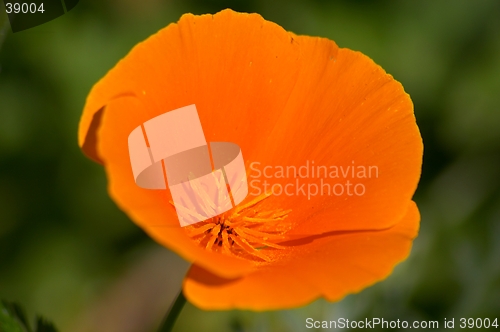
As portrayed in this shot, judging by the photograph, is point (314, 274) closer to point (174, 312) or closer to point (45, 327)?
point (174, 312)

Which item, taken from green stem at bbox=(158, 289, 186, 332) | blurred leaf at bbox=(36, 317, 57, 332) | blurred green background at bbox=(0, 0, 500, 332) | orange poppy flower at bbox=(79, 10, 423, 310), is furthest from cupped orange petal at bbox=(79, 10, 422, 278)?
blurred green background at bbox=(0, 0, 500, 332)

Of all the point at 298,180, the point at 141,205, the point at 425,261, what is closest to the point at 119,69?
the point at 141,205

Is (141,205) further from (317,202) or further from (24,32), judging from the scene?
(24,32)

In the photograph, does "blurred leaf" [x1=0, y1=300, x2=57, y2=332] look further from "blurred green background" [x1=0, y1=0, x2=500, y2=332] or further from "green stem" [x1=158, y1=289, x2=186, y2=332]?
"blurred green background" [x1=0, y1=0, x2=500, y2=332]

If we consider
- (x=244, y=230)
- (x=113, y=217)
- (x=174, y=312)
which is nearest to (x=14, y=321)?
(x=174, y=312)

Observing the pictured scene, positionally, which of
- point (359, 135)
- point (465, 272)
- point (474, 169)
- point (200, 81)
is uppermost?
point (200, 81)

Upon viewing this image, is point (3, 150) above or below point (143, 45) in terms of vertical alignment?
below

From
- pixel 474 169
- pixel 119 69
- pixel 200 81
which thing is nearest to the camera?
pixel 119 69

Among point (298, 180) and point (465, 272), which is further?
point (465, 272)
